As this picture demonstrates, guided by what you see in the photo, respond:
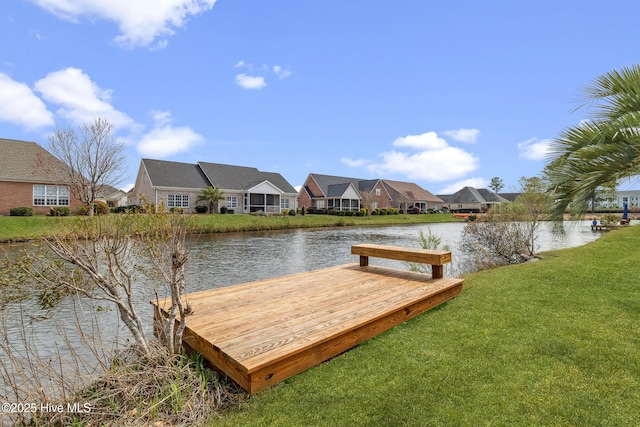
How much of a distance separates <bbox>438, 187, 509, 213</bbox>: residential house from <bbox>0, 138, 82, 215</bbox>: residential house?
61.5 meters

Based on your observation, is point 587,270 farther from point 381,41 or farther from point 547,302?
point 381,41

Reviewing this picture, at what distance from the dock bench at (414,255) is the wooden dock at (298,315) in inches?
0.8

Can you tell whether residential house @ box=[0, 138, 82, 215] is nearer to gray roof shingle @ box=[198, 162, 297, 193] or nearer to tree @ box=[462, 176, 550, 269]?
gray roof shingle @ box=[198, 162, 297, 193]

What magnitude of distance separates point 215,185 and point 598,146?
3331 centimetres

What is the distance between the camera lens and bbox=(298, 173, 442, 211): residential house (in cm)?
4550

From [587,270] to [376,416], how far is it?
6539mm

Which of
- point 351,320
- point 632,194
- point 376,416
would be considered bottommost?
point 376,416

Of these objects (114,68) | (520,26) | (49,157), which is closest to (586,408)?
(520,26)

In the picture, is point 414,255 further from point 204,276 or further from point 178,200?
point 178,200

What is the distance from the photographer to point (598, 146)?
15.9ft

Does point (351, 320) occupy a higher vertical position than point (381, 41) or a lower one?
lower

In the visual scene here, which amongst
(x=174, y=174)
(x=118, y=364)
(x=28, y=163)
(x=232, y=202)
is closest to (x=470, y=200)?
(x=232, y=202)

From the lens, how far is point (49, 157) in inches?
994

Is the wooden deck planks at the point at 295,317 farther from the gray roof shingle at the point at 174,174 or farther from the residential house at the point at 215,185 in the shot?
the gray roof shingle at the point at 174,174
